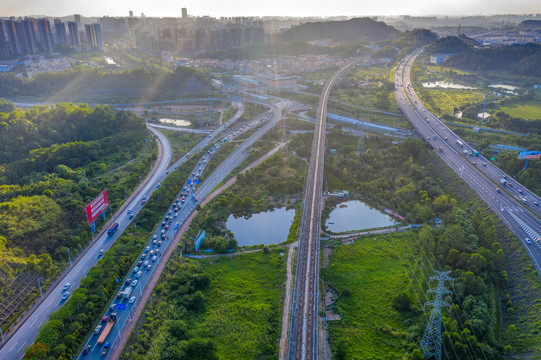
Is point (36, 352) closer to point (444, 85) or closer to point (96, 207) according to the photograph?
point (96, 207)

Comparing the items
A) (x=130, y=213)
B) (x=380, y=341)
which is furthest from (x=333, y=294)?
(x=130, y=213)

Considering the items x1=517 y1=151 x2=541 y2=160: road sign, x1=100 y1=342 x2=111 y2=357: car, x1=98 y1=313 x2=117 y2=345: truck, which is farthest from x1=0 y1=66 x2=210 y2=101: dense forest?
x1=100 y1=342 x2=111 y2=357: car

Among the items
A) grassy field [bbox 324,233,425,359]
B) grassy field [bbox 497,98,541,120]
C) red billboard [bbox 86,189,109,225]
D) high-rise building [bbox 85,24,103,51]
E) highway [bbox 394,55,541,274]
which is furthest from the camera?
high-rise building [bbox 85,24,103,51]

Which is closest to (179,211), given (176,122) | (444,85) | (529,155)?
(176,122)

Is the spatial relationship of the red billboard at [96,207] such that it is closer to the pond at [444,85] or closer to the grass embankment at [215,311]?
the grass embankment at [215,311]

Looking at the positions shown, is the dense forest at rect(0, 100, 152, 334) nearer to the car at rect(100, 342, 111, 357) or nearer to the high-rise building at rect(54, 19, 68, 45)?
the car at rect(100, 342, 111, 357)

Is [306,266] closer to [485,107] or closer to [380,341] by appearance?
[380,341]
